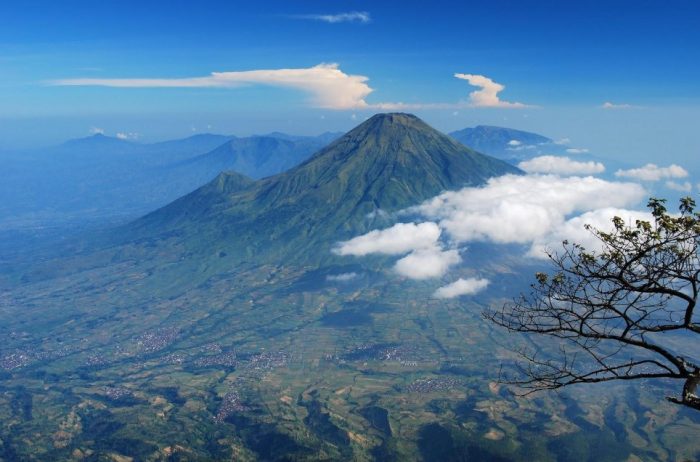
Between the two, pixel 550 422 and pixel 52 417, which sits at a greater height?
pixel 550 422

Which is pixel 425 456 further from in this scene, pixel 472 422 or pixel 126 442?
pixel 126 442

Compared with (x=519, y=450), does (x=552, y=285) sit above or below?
above

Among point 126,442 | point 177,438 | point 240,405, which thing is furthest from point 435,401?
point 126,442

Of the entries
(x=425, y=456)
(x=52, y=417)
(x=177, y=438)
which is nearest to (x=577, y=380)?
(x=425, y=456)

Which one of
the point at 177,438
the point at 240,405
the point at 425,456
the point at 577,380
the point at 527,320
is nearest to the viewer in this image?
the point at 577,380

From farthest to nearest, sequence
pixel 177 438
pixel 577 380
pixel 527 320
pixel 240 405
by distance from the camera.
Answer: pixel 240 405, pixel 177 438, pixel 527 320, pixel 577 380

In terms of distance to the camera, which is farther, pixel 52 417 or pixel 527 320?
pixel 52 417

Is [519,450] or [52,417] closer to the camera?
[519,450]

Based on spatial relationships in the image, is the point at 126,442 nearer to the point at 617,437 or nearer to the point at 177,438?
the point at 177,438

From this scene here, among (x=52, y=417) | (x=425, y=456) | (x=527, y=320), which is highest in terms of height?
(x=527, y=320)
